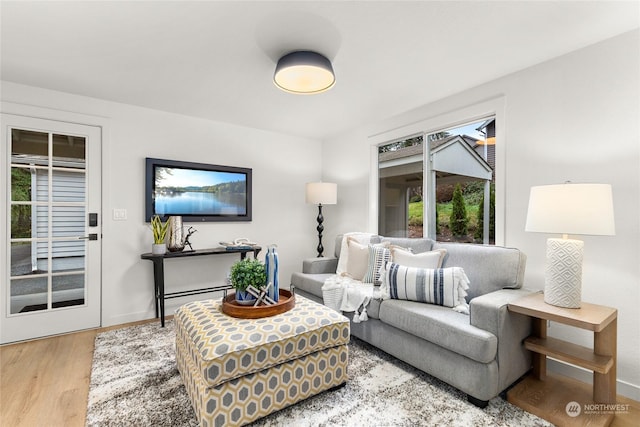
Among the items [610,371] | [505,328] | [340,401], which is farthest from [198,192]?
[610,371]

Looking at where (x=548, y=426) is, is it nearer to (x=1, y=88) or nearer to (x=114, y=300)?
(x=114, y=300)

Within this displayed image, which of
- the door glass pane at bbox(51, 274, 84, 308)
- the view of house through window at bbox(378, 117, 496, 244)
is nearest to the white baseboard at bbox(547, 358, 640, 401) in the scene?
the view of house through window at bbox(378, 117, 496, 244)

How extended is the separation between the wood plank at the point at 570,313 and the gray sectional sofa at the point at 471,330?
0.28 ft

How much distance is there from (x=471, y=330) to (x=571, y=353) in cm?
59

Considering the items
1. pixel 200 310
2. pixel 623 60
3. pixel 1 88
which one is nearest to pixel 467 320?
pixel 200 310

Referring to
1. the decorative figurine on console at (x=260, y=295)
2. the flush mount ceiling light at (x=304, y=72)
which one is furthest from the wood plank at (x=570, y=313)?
the flush mount ceiling light at (x=304, y=72)

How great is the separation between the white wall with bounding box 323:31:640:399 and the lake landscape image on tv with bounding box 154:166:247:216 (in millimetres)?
2831

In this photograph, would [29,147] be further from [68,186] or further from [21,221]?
[21,221]

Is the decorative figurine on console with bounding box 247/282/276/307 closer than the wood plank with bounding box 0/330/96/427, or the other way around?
the wood plank with bounding box 0/330/96/427

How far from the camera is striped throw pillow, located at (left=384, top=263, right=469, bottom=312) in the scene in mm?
2203

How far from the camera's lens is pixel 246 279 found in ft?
6.51

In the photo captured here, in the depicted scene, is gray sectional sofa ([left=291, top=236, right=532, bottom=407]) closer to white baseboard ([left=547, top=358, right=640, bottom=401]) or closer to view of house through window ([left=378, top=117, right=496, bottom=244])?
white baseboard ([left=547, top=358, right=640, bottom=401])

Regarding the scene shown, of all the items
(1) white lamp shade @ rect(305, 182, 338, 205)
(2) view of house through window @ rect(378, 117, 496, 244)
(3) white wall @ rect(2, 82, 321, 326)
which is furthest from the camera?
(1) white lamp shade @ rect(305, 182, 338, 205)

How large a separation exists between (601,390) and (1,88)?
5.02 metres
